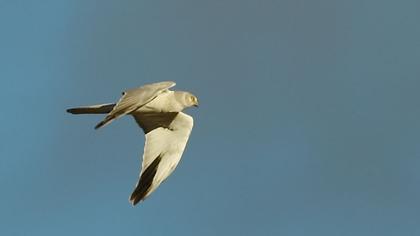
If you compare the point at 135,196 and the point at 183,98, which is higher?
the point at 183,98

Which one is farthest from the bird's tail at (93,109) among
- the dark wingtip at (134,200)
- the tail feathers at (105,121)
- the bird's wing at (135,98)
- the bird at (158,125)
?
the tail feathers at (105,121)

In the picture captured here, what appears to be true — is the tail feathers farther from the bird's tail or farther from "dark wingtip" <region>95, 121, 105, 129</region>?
the bird's tail

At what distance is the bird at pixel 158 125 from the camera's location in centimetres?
2470

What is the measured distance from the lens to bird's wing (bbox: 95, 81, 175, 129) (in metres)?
22.1

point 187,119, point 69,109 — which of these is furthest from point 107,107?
point 187,119

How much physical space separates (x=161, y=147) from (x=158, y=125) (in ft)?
2.19

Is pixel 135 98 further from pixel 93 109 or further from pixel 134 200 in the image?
pixel 134 200

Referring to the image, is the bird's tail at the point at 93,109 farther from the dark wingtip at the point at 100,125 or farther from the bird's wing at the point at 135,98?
the dark wingtip at the point at 100,125

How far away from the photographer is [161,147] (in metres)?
26.4

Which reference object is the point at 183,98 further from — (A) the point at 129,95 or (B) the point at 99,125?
(B) the point at 99,125

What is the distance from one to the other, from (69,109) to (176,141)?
3.09 metres

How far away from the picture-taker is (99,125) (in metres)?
20.9

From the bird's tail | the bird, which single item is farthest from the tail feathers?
the bird's tail

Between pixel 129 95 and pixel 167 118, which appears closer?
pixel 129 95
